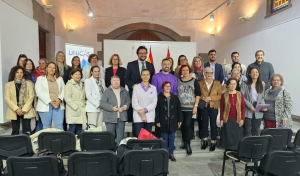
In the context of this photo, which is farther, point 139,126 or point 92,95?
point 92,95

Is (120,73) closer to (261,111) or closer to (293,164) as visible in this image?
(261,111)

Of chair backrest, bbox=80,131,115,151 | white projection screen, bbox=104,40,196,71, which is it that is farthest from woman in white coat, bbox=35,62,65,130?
white projection screen, bbox=104,40,196,71

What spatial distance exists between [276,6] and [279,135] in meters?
4.64

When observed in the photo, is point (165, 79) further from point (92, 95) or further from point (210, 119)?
point (92, 95)

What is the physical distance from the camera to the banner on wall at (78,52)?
7.46 metres

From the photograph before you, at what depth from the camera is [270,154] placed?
1.99 meters

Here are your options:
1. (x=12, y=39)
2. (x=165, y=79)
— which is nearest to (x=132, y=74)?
(x=165, y=79)

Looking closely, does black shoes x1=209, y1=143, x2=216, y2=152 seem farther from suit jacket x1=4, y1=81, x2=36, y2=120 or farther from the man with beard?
suit jacket x1=4, y1=81, x2=36, y2=120

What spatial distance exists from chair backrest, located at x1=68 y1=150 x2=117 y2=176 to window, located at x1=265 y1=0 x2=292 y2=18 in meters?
5.82

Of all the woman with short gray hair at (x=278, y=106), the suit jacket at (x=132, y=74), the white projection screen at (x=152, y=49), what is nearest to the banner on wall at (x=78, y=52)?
the white projection screen at (x=152, y=49)

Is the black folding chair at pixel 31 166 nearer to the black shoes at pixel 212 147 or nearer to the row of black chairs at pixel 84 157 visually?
the row of black chairs at pixel 84 157

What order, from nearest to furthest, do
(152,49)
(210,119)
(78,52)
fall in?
(210,119), (152,49), (78,52)

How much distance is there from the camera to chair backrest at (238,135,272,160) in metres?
2.43

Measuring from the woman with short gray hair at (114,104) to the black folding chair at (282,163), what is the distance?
1904 mm
